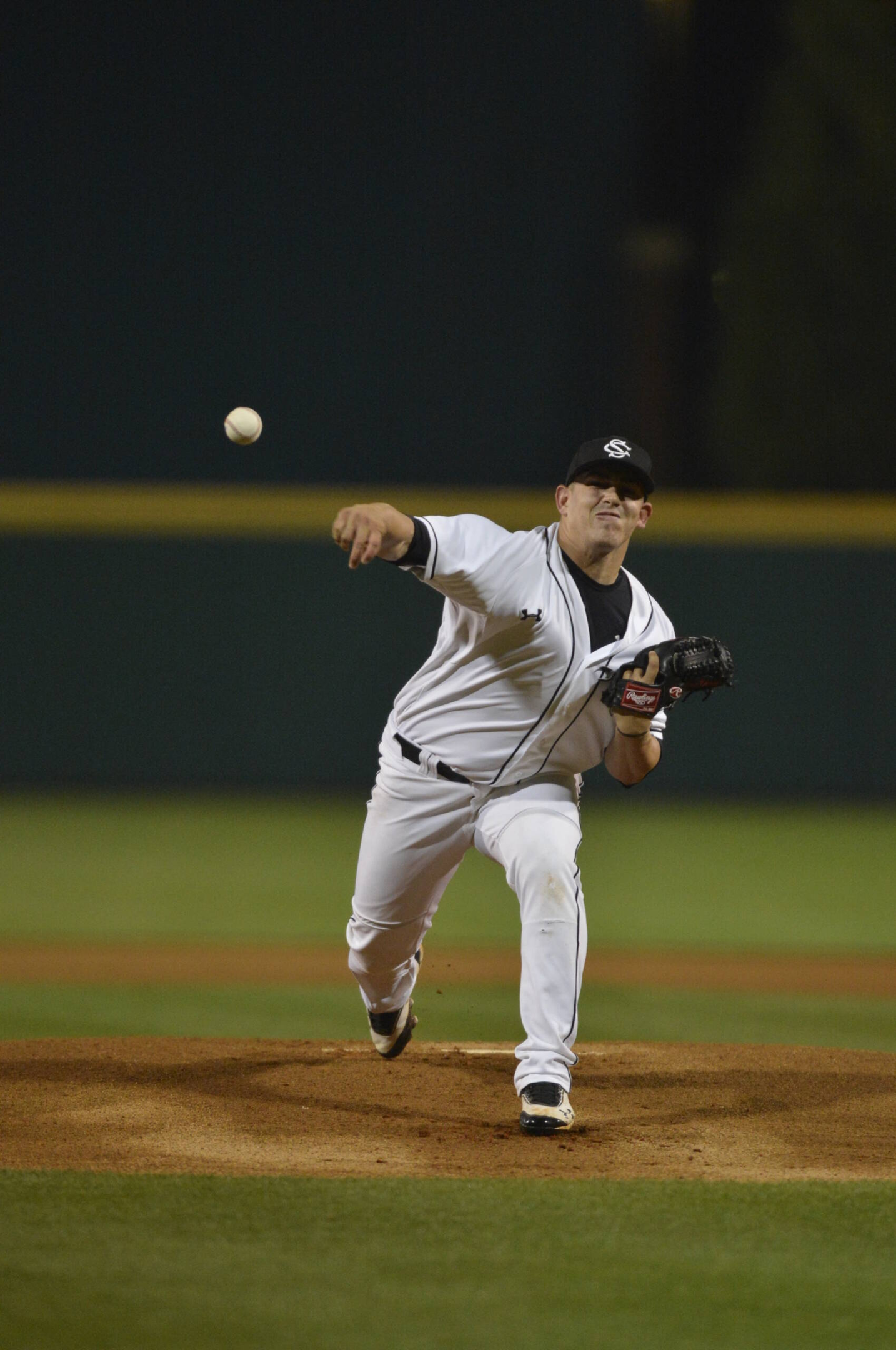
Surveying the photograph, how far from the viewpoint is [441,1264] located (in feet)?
9.40

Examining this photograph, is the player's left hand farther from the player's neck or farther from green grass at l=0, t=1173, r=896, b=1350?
green grass at l=0, t=1173, r=896, b=1350

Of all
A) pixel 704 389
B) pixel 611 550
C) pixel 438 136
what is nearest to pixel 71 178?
pixel 438 136

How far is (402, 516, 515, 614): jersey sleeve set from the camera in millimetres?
3842

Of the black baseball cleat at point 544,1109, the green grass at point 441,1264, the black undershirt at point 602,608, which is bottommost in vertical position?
the black baseball cleat at point 544,1109

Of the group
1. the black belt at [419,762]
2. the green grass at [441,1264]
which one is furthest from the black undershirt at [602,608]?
the green grass at [441,1264]

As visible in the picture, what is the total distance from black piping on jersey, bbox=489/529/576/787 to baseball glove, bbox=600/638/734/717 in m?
0.13

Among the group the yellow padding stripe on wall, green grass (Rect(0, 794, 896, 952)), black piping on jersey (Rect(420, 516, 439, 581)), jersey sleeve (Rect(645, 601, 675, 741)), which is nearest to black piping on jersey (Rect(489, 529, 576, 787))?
jersey sleeve (Rect(645, 601, 675, 741))

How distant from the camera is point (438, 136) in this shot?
1531 cm

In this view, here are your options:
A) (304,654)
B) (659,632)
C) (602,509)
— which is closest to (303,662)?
(304,654)

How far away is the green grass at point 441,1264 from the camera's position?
2580mm

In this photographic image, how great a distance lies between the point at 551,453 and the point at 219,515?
5085 millimetres

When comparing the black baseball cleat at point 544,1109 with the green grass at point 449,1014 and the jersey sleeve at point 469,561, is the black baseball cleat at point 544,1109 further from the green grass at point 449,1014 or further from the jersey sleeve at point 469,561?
the green grass at point 449,1014

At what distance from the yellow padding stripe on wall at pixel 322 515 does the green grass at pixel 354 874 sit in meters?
1.75

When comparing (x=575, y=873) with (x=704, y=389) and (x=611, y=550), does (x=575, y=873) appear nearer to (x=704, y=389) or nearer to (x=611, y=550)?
(x=611, y=550)
